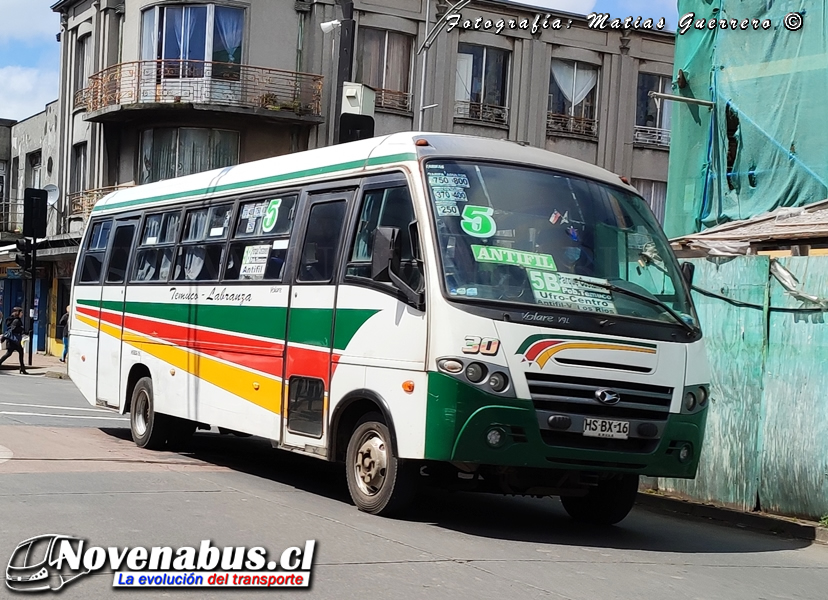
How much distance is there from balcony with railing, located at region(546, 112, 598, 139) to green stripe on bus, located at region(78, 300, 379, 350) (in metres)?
22.3

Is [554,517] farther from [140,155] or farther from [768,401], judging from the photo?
[140,155]

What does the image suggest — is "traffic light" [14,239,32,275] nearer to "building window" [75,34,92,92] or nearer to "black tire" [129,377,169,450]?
"building window" [75,34,92,92]

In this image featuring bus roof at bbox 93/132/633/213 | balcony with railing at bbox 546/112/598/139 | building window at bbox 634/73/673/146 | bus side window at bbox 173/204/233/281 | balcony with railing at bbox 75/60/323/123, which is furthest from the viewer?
building window at bbox 634/73/673/146

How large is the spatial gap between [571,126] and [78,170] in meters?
15.0

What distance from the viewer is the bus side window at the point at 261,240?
432 inches

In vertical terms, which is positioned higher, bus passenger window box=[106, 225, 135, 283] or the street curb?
bus passenger window box=[106, 225, 135, 283]

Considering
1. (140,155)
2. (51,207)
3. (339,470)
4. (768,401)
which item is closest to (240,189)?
(339,470)

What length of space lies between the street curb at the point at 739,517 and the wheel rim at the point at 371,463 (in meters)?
3.60

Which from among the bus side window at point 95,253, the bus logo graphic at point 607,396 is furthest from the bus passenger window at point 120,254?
the bus logo graphic at point 607,396

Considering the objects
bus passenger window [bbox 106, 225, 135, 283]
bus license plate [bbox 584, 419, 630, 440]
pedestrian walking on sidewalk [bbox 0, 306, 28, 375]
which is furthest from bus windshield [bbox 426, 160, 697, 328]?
pedestrian walking on sidewalk [bbox 0, 306, 28, 375]

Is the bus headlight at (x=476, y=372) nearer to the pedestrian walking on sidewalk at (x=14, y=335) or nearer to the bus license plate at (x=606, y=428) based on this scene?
the bus license plate at (x=606, y=428)

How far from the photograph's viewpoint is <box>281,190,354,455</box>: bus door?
9.93 meters

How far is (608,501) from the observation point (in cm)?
991

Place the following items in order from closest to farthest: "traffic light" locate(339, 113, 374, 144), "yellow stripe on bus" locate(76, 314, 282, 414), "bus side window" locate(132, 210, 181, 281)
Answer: "yellow stripe on bus" locate(76, 314, 282, 414)
"bus side window" locate(132, 210, 181, 281)
"traffic light" locate(339, 113, 374, 144)
